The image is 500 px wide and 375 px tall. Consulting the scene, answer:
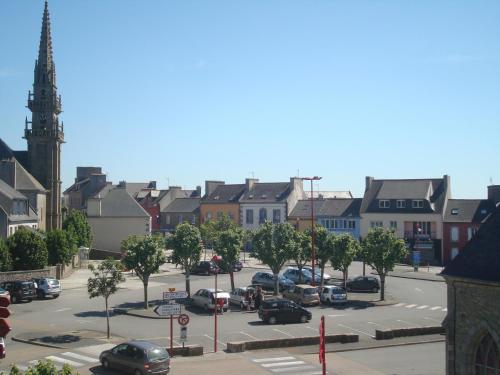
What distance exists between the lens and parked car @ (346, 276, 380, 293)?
48875 millimetres

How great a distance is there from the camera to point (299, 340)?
29.8m

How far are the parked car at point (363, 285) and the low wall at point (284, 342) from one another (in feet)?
61.0

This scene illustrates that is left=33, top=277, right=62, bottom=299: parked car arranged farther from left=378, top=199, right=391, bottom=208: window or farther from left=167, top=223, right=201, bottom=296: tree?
left=378, top=199, right=391, bottom=208: window

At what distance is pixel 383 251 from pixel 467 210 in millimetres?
34139

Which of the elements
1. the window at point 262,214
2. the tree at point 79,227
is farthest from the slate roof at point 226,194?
the tree at point 79,227

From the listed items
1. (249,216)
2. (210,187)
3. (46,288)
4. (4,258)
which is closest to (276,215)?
(249,216)

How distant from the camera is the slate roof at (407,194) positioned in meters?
75.2

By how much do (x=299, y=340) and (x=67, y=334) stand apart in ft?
39.3

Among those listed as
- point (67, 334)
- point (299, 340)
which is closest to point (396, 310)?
point (299, 340)

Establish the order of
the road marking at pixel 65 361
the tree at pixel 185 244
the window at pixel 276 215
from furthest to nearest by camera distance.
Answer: the window at pixel 276 215, the tree at pixel 185 244, the road marking at pixel 65 361

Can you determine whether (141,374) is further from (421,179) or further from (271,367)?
(421,179)

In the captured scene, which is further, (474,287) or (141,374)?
(141,374)

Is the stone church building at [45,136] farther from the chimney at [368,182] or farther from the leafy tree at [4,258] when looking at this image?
the chimney at [368,182]

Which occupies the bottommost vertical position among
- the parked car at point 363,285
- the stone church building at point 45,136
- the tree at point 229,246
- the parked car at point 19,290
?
the parked car at point 363,285
